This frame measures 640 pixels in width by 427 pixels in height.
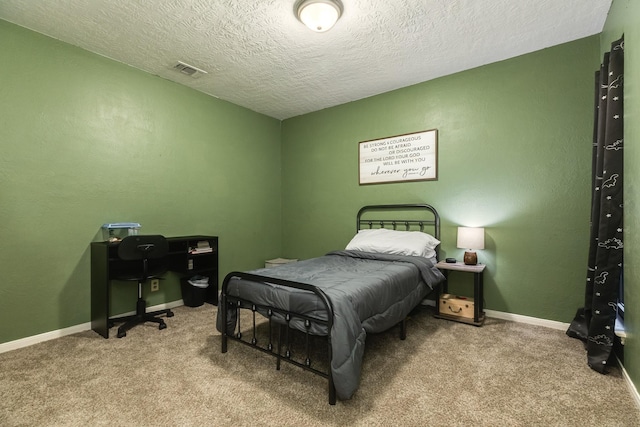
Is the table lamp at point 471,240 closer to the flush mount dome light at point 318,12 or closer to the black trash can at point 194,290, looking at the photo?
the flush mount dome light at point 318,12

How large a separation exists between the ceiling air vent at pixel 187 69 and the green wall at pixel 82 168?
1.12 feet

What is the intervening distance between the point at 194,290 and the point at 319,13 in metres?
3.07

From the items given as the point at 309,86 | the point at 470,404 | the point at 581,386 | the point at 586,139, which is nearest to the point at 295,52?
the point at 309,86

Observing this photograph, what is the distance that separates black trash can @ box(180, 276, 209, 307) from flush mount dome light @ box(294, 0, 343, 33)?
290 centimetres

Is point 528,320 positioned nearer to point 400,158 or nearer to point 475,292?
point 475,292

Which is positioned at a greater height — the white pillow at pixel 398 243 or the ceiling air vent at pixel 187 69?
the ceiling air vent at pixel 187 69

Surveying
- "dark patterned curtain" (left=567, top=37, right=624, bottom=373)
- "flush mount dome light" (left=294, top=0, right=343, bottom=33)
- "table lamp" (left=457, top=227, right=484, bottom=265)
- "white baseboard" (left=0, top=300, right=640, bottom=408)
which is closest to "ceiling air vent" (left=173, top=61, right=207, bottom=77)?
"flush mount dome light" (left=294, top=0, right=343, bottom=33)

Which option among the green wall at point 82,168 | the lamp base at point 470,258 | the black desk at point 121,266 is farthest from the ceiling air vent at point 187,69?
the lamp base at point 470,258

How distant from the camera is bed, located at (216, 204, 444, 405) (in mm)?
1722

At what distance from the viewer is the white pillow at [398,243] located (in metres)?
3.19

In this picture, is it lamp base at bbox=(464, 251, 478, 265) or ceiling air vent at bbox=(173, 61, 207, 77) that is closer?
lamp base at bbox=(464, 251, 478, 265)

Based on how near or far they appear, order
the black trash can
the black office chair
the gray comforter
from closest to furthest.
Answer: the gray comforter → the black office chair → the black trash can

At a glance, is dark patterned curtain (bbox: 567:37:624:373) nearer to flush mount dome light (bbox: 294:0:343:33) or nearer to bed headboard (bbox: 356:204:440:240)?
bed headboard (bbox: 356:204:440:240)

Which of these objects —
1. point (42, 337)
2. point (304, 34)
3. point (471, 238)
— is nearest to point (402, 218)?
point (471, 238)
